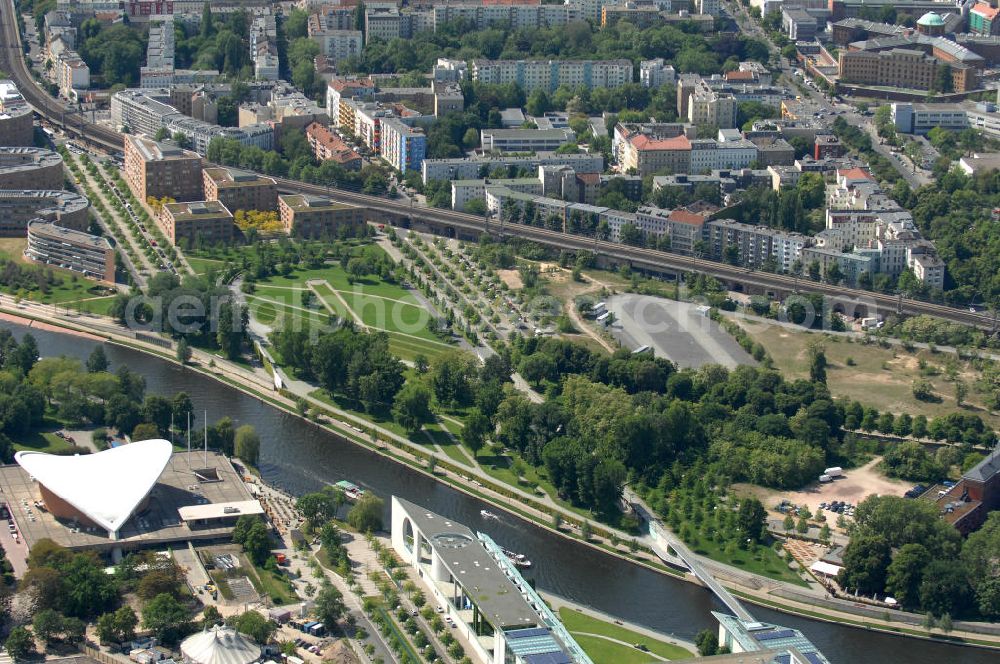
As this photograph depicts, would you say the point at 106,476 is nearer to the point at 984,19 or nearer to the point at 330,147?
the point at 330,147

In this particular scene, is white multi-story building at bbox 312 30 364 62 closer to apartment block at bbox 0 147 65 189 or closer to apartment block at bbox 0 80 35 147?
apartment block at bbox 0 80 35 147

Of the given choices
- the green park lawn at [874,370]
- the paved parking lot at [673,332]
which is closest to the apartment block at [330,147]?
the paved parking lot at [673,332]

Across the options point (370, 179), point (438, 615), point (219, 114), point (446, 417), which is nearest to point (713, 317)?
point (446, 417)

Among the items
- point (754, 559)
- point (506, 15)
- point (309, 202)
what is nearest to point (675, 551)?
point (754, 559)

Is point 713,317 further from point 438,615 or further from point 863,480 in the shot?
point 438,615

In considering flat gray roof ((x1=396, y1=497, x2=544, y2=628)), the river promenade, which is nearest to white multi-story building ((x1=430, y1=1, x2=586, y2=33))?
the river promenade
